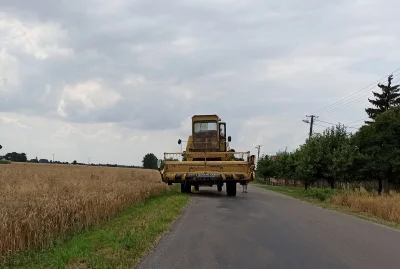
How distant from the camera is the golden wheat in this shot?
16625 mm

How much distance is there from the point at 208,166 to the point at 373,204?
801 centimetres

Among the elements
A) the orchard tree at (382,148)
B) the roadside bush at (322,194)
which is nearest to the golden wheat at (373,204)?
the roadside bush at (322,194)

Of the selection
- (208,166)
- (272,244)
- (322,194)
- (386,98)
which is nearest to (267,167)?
(386,98)

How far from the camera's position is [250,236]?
10102 mm

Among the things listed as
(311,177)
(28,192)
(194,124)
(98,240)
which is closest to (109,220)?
(28,192)

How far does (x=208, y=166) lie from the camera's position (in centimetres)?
2189

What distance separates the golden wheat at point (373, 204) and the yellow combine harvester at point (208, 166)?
487 centimetres

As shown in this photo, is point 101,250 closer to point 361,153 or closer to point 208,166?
point 208,166

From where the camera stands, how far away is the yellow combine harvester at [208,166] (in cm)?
2159

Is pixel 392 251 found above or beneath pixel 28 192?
beneath

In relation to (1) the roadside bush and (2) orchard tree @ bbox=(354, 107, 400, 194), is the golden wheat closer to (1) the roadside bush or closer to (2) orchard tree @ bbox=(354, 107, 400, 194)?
(1) the roadside bush

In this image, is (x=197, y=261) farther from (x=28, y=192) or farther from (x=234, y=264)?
(x=28, y=192)

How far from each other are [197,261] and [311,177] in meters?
29.3

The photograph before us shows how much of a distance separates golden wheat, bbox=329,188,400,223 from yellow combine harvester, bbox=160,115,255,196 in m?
4.87
